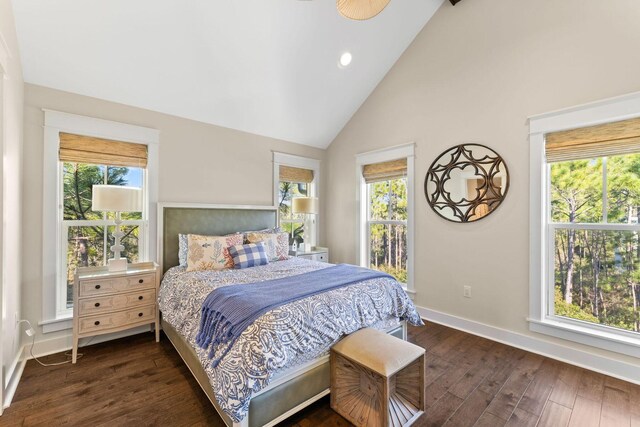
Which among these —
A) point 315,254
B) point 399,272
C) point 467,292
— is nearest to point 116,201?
point 315,254

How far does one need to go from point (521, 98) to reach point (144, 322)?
4.24 metres

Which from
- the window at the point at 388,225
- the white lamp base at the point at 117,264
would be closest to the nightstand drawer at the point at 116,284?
the white lamp base at the point at 117,264

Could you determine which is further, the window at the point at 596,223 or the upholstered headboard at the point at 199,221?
the upholstered headboard at the point at 199,221

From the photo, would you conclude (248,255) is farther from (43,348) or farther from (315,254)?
(43,348)

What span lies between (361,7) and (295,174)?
276cm

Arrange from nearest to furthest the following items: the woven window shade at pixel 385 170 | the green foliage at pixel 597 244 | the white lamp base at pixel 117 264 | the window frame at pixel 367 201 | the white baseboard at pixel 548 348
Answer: the white baseboard at pixel 548 348
the green foliage at pixel 597 244
the white lamp base at pixel 117 264
the window frame at pixel 367 201
the woven window shade at pixel 385 170

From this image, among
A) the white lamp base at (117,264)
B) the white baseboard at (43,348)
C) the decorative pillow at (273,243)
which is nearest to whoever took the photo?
the white baseboard at (43,348)

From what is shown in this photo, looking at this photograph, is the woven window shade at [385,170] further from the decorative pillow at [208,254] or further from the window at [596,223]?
the decorative pillow at [208,254]

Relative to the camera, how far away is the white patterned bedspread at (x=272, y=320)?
1521 millimetres

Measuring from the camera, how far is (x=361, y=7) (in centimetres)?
190

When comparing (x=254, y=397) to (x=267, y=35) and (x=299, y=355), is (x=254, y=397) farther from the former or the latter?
(x=267, y=35)

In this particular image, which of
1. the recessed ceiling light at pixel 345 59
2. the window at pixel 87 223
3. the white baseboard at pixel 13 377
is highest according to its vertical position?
the recessed ceiling light at pixel 345 59

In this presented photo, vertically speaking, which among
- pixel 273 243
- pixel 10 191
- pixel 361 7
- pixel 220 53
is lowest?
pixel 273 243

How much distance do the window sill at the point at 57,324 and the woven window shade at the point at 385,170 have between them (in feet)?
12.3
